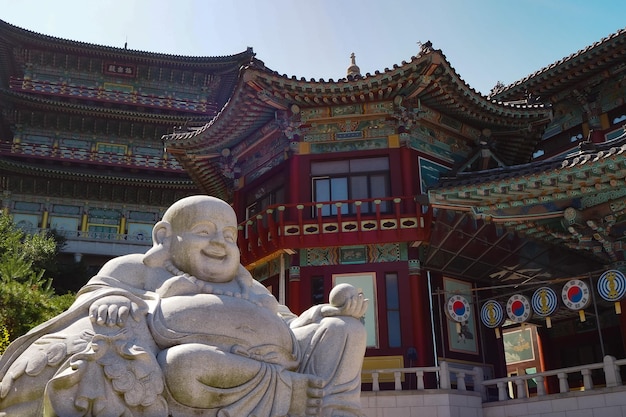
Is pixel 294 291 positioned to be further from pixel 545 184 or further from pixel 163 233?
pixel 163 233

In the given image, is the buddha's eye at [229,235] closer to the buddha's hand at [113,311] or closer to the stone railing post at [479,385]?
the buddha's hand at [113,311]

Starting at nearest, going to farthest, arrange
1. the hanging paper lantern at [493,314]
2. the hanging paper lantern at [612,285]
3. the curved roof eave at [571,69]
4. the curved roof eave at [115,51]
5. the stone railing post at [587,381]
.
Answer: the stone railing post at [587,381] → the hanging paper lantern at [612,285] → the hanging paper lantern at [493,314] → the curved roof eave at [571,69] → the curved roof eave at [115,51]

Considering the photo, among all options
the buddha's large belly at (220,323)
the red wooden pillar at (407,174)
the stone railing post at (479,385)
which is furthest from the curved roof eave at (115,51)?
the buddha's large belly at (220,323)

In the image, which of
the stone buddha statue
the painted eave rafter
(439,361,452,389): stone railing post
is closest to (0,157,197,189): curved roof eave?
the painted eave rafter

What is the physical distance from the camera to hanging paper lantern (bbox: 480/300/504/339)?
13359 mm

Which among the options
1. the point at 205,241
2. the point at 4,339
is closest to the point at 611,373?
the point at 205,241

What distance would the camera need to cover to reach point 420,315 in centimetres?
1395

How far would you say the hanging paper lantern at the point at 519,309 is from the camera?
12859mm

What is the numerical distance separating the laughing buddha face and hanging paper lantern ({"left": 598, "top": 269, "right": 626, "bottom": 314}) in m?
8.90

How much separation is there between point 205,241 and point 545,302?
9472 mm

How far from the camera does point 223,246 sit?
5.17 meters

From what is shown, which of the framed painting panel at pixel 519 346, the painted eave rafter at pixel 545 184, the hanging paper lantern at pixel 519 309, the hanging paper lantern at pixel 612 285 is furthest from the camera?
the framed painting panel at pixel 519 346

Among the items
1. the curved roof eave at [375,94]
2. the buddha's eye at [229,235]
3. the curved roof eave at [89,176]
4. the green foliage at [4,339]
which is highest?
the curved roof eave at [89,176]

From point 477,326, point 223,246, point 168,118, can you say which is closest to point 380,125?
point 477,326
